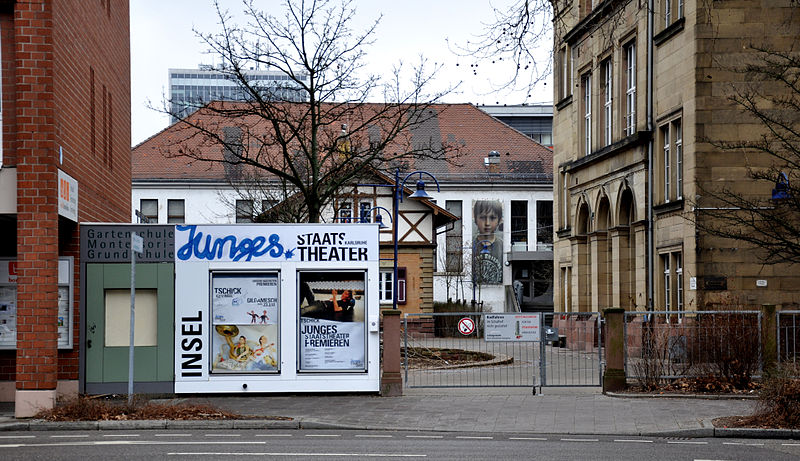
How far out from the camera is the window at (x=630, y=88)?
36562mm

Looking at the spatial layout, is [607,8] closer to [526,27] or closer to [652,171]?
[526,27]

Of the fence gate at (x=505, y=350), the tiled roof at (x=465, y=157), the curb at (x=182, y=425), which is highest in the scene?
the tiled roof at (x=465, y=157)

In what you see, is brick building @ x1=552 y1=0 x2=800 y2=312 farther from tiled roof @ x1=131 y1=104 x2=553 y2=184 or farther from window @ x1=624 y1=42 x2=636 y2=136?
tiled roof @ x1=131 y1=104 x2=553 y2=184

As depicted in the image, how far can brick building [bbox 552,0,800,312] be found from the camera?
1160 inches

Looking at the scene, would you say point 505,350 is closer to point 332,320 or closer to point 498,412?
point 332,320

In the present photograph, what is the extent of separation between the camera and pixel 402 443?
14406 millimetres

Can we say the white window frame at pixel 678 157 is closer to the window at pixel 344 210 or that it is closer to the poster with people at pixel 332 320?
the window at pixel 344 210

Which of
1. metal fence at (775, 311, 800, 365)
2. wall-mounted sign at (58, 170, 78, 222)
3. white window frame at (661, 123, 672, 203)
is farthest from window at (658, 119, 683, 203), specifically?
wall-mounted sign at (58, 170, 78, 222)

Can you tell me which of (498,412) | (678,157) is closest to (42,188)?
(498,412)

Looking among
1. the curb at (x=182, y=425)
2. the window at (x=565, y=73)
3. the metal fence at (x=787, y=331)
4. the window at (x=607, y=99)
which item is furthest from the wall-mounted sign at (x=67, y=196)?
the window at (x=565, y=73)

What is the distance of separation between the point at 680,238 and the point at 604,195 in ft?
26.0

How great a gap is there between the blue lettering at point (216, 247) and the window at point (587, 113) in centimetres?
2343

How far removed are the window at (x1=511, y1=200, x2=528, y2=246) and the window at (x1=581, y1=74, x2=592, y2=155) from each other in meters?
31.1

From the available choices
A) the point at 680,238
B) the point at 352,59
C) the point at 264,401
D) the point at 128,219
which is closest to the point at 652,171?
the point at 680,238
